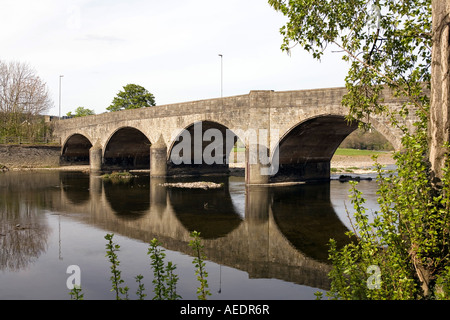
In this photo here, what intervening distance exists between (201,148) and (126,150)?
11.8m

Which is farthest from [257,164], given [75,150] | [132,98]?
[132,98]

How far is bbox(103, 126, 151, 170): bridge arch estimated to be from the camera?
4644 cm

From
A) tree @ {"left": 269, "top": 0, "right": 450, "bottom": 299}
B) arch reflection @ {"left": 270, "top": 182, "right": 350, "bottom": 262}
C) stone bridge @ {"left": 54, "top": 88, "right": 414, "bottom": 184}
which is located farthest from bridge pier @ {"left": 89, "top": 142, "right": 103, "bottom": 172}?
tree @ {"left": 269, "top": 0, "right": 450, "bottom": 299}

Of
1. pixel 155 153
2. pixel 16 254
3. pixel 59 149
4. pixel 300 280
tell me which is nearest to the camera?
pixel 300 280

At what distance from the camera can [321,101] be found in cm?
2530

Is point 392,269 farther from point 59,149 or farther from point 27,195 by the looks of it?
point 59,149

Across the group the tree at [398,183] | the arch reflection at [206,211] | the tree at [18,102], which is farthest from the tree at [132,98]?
the tree at [398,183]

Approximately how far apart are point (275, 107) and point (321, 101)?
3907mm

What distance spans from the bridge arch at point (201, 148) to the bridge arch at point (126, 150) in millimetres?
7476

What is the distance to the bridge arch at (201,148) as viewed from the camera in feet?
124

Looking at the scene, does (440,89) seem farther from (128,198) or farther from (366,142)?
(366,142)

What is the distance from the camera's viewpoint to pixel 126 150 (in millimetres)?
49375
